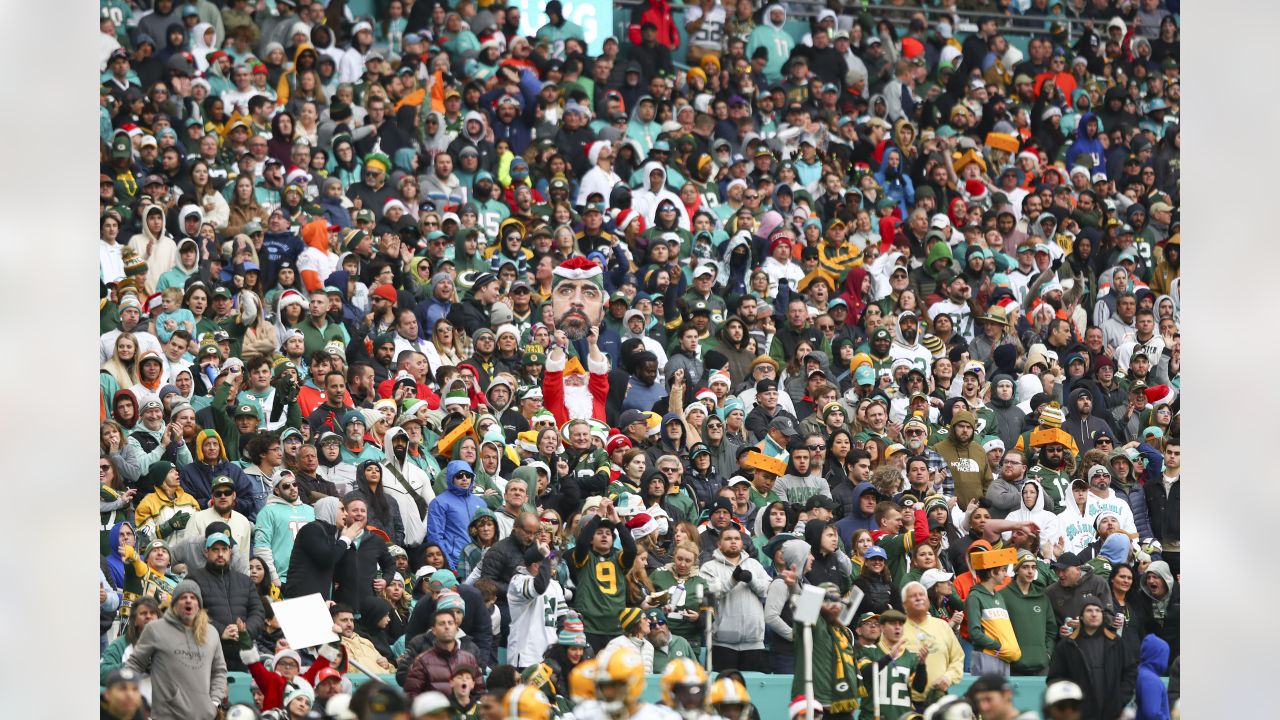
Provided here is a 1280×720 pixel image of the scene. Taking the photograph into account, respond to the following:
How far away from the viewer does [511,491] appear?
39.8ft

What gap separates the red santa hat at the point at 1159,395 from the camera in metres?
15.2

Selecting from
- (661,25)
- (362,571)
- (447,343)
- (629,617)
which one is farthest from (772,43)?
(362,571)

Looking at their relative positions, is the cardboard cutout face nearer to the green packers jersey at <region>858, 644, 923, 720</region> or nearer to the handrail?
the green packers jersey at <region>858, 644, 923, 720</region>

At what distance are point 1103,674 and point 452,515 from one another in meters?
4.38

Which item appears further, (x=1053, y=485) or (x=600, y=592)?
(x=1053, y=485)

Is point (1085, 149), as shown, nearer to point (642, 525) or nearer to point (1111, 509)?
point (1111, 509)

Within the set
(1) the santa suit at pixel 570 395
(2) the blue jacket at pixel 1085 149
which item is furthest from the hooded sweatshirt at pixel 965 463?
(2) the blue jacket at pixel 1085 149

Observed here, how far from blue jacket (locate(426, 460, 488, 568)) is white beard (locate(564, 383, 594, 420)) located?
6.07 ft

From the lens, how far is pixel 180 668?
1023cm

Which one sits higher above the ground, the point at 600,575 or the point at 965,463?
the point at 965,463

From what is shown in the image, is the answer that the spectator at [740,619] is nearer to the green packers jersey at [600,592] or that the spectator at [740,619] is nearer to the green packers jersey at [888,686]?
the green packers jersey at [600,592]

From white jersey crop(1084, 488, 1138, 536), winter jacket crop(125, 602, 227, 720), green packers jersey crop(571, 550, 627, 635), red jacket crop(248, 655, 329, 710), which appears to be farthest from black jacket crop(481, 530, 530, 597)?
white jersey crop(1084, 488, 1138, 536)
